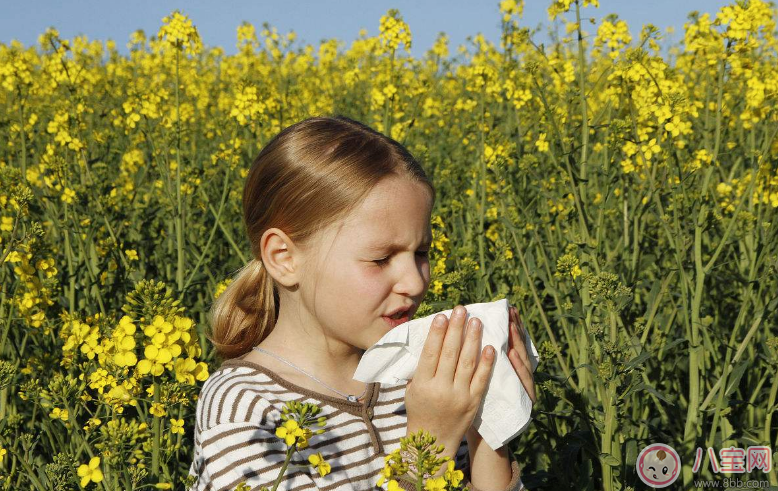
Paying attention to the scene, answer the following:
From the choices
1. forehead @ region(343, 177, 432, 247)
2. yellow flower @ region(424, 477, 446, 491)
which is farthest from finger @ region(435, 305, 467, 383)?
yellow flower @ region(424, 477, 446, 491)

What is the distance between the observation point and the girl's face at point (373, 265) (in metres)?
1.60

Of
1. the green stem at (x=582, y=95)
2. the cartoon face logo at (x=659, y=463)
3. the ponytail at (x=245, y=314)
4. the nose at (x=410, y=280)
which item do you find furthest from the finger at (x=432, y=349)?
the green stem at (x=582, y=95)

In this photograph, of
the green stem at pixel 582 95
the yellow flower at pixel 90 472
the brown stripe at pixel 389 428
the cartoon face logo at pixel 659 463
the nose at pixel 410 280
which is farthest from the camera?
the green stem at pixel 582 95

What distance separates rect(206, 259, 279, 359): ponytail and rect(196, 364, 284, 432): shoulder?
23cm

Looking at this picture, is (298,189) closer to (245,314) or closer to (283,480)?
(245,314)

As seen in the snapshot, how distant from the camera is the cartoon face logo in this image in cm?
227

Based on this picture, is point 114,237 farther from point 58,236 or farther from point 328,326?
point 328,326

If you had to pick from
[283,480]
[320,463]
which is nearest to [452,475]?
[320,463]

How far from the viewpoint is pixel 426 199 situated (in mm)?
1718

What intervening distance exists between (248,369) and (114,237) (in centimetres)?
160

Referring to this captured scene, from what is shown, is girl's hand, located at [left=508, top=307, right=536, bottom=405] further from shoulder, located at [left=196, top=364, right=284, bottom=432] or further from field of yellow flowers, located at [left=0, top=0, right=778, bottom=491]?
shoulder, located at [left=196, top=364, right=284, bottom=432]

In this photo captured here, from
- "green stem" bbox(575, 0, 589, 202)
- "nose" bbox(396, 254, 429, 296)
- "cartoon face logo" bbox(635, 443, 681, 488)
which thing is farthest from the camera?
"green stem" bbox(575, 0, 589, 202)

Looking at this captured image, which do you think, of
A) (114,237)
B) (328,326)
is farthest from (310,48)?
(328,326)

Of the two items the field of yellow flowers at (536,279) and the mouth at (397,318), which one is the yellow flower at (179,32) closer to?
the field of yellow flowers at (536,279)
